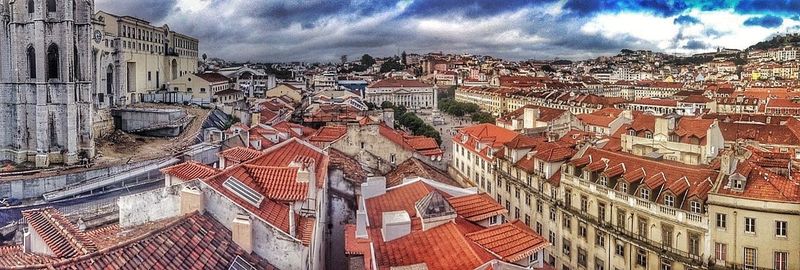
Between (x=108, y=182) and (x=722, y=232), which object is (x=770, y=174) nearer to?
(x=722, y=232)

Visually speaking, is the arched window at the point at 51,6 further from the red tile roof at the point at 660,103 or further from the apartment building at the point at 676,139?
the red tile roof at the point at 660,103

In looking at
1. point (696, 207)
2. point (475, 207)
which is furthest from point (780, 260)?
point (475, 207)

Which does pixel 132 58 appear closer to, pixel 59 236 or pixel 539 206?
pixel 539 206

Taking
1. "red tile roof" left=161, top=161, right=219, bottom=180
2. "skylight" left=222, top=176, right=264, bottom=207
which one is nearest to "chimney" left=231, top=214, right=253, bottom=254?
"skylight" left=222, top=176, right=264, bottom=207

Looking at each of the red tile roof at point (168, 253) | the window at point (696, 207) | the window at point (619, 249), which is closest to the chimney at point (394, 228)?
the red tile roof at point (168, 253)

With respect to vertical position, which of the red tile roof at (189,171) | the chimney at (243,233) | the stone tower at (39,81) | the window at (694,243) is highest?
the stone tower at (39,81)

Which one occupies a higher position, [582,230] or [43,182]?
[43,182]
